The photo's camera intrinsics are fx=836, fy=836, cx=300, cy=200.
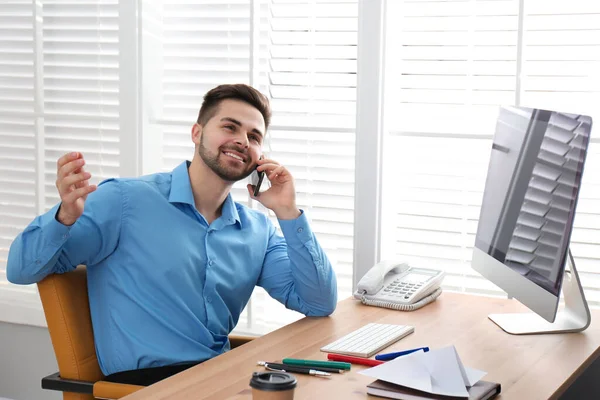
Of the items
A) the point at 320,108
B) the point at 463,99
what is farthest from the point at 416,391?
the point at 320,108

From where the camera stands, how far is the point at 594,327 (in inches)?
89.4

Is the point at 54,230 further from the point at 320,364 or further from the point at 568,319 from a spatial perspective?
the point at 568,319

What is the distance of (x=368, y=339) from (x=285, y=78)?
136cm

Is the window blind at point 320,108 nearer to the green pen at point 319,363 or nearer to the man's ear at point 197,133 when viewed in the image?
the man's ear at point 197,133

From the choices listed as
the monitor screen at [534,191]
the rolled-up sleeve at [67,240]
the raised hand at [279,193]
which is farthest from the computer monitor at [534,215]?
the rolled-up sleeve at [67,240]

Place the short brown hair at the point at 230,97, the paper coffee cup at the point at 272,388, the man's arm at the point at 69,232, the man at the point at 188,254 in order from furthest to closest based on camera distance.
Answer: the short brown hair at the point at 230,97, the man at the point at 188,254, the man's arm at the point at 69,232, the paper coffee cup at the point at 272,388

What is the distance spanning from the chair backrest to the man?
0.13 feet

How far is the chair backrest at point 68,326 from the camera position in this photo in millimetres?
2145

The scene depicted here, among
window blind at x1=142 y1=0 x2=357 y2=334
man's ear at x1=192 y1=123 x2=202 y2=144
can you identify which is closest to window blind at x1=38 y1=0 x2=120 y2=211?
window blind at x1=142 y1=0 x2=357 y2=334

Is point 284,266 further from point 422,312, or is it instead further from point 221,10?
point 221,10

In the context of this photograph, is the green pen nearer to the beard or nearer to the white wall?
the beard

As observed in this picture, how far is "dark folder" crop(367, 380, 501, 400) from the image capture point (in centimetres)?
159

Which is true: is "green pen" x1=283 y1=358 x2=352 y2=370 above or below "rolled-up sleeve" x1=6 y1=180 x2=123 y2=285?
below

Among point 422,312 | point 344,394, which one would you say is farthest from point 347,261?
point 344,394
